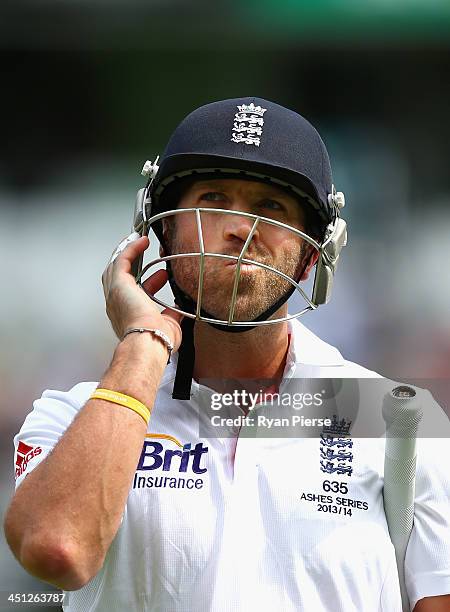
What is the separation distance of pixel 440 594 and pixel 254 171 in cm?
98

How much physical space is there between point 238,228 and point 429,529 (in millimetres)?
755

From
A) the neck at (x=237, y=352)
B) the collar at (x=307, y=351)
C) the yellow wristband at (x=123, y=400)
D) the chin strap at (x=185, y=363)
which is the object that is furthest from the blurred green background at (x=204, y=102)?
the yellow wristband at (x=123, y=400)

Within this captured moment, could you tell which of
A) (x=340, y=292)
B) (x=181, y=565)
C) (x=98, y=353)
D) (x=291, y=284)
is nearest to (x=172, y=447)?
(x=181, y=565)

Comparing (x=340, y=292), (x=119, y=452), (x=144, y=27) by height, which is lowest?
(x=119, y=452)

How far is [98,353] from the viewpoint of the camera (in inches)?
179

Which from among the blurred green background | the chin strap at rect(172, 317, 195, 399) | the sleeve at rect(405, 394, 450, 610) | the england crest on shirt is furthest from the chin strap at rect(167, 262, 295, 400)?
the blurred green background

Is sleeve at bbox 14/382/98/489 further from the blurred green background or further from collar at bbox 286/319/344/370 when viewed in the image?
the blurred green background

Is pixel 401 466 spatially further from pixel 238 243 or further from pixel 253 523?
pixel 238 243

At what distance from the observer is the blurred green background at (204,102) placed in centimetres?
479

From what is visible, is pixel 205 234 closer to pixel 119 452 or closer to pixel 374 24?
pixel 119 452

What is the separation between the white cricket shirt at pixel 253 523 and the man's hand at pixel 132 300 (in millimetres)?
191

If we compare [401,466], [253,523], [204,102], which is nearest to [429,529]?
[401,466]

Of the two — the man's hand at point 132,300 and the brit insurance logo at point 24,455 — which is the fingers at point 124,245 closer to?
the man's hand at point 132,300

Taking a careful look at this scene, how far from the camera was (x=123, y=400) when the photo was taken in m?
1.72
